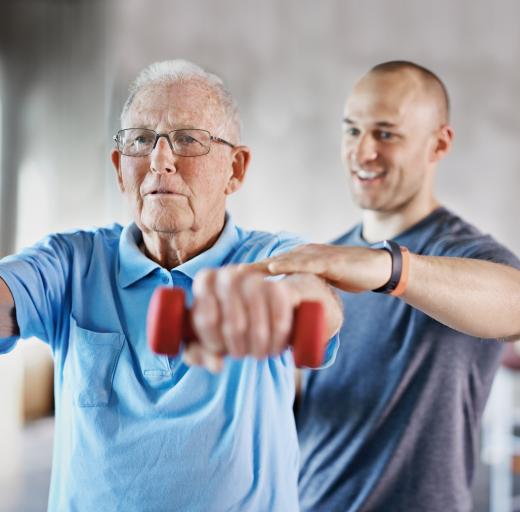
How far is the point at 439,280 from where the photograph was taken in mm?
1226

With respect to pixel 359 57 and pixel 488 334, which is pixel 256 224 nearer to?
pixel 359 57

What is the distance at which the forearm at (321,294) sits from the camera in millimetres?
1003

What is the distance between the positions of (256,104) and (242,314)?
3675 mm

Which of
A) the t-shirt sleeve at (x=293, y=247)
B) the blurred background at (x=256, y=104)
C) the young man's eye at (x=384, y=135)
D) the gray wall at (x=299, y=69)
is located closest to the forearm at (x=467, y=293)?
the t-shirt sleeve at (x=293, y=247)

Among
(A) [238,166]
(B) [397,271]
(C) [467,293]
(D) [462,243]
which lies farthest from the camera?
(D) [462,243]

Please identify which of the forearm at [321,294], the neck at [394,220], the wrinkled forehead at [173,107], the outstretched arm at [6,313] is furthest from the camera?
the neck at [394,220]

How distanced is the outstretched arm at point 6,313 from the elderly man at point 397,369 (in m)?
0.78

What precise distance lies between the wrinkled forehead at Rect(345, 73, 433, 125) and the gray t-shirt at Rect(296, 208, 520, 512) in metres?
0.33

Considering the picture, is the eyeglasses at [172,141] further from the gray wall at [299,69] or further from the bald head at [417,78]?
the gray wall at [299,69]

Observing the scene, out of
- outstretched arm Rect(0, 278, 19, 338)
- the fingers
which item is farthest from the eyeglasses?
the fingers

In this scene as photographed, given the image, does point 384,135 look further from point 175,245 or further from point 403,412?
point 175,245

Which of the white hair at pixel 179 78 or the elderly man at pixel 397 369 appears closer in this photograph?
the white hair at pixel 179 78

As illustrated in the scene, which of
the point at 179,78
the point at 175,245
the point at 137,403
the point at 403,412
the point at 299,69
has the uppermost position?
the point at 299,69

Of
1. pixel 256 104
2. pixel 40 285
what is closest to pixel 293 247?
pixel 40 285
